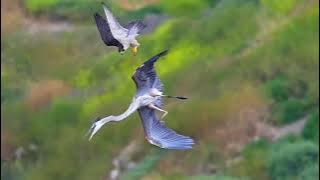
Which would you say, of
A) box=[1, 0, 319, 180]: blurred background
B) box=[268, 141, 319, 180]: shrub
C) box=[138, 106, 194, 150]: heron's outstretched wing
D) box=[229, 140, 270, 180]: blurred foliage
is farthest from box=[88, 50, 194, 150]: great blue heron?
box=[229, 140, 270, 180]: blurred foliage

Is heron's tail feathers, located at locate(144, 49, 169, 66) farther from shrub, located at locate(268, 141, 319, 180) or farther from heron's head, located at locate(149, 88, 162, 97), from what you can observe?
shrub, located at locate(268, 141, 319, 180)

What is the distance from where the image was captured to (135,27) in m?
2.78

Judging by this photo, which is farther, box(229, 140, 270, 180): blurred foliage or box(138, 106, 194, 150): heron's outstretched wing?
box(229, 140, 270, 180): blurred foliage

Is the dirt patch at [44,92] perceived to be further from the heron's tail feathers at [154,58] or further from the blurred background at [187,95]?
the heron's tail feathers at [154,58]

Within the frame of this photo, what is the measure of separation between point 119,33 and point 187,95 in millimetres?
8510

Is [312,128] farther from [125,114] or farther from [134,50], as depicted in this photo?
[125,114]

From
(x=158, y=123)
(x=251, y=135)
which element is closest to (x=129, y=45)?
(x=158, y=123)

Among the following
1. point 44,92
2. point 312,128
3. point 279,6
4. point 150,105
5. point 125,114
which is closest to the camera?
point 125,114

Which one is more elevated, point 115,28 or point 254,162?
point 115,28

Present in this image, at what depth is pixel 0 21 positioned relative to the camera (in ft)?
49.1

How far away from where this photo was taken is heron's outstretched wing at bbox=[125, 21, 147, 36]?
2760 mm

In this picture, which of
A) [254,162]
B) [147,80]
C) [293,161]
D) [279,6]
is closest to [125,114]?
[147,80]

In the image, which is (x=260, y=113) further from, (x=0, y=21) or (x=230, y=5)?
(x=0, y=21)

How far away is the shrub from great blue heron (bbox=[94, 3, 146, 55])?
725 centimetres
